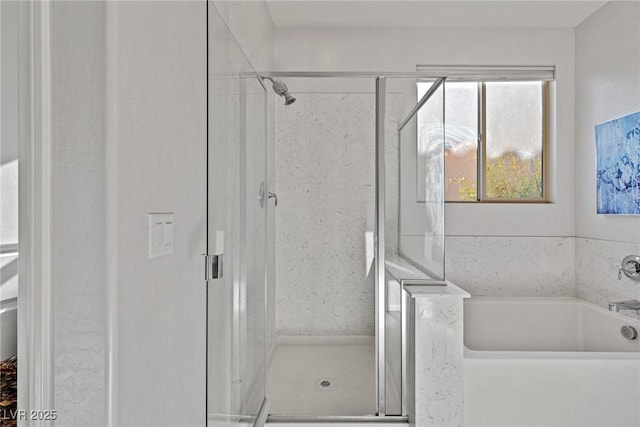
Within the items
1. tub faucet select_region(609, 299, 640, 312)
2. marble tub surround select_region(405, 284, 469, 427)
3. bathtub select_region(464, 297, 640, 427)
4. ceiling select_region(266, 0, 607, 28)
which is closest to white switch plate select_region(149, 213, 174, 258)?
marble tub surround select_region(405, 284, 469, 427)

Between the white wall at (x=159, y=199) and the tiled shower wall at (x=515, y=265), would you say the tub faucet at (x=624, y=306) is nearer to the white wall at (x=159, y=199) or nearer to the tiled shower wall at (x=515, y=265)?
the tiled shower wall at (x=515, y=265)


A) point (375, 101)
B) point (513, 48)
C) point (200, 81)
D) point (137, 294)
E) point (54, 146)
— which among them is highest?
point (513, 48)

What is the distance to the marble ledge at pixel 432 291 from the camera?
6.01 feet

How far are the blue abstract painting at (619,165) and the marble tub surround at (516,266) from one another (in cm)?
46

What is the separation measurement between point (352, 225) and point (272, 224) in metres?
0.47

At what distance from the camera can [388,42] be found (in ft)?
9.99

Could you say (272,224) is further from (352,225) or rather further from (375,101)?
(375,101)

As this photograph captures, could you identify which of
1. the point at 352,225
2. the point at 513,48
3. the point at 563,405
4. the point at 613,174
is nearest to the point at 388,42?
the point at 513,48

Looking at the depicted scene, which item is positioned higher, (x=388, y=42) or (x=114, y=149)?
(x=388, y=42)

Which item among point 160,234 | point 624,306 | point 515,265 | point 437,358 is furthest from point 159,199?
point 515,265

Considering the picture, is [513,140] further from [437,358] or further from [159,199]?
[159,199]

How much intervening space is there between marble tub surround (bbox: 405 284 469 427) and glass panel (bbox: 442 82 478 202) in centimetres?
140

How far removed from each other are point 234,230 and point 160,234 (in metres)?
0.53

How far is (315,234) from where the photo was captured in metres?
2.51
